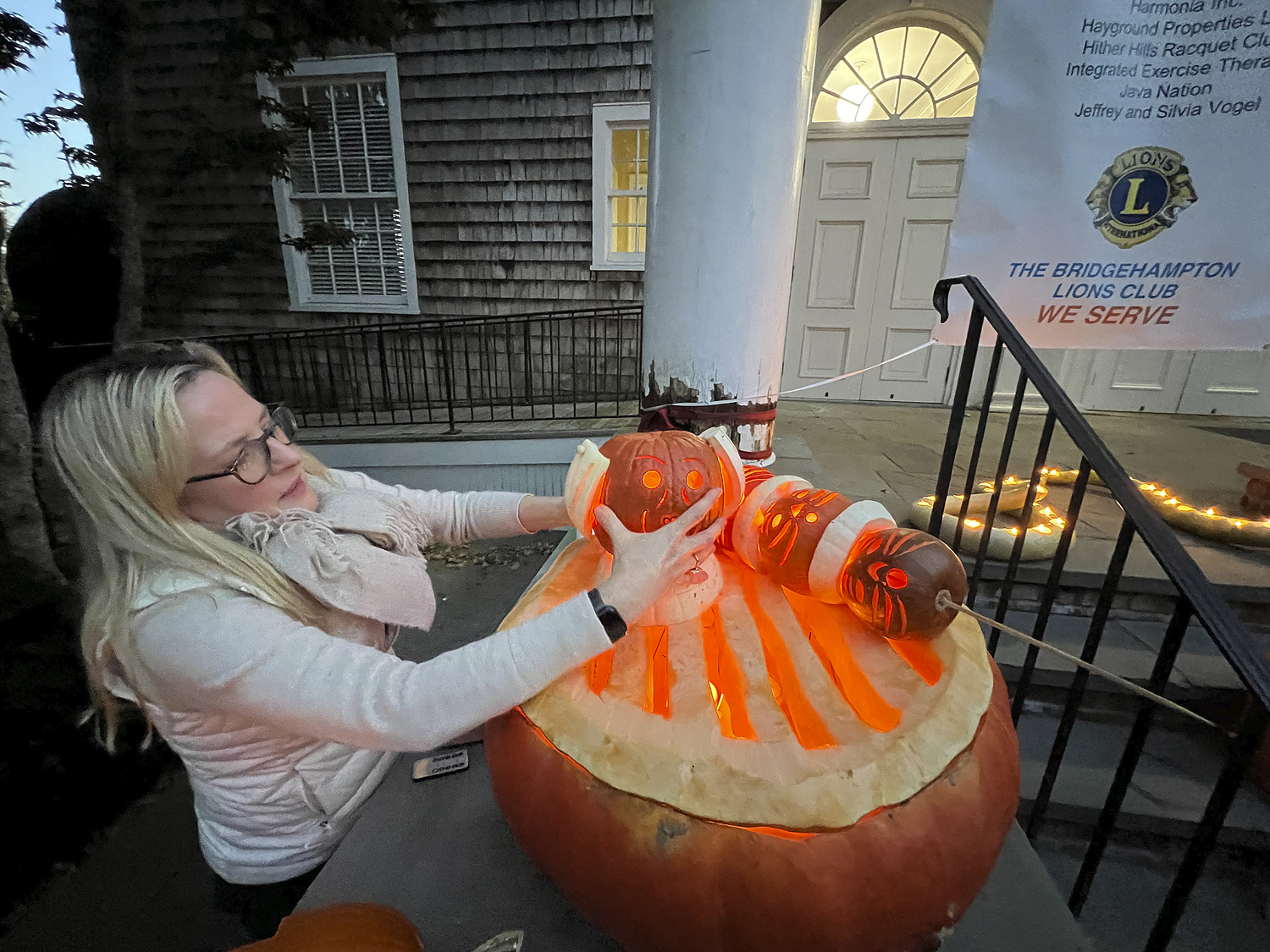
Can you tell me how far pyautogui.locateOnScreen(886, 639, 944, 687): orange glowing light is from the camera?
73 centimetres

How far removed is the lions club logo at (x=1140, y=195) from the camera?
165 centimetres

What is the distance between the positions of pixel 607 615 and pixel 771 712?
0.25 m

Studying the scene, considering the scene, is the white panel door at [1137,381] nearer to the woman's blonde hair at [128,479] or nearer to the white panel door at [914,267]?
the white panel door at [914,267]

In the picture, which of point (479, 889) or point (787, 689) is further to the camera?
point (479, 889)

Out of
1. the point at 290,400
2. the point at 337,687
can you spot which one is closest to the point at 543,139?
the point at 290,400

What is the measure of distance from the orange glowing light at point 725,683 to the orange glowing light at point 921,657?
0.81 feet

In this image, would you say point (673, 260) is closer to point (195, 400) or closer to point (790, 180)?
point (790, 180)

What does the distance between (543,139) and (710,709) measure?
515 cm

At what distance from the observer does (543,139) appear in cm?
457

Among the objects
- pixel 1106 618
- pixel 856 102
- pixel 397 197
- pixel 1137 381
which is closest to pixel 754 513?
pixel 1106 618

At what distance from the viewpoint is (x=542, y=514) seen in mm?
1257

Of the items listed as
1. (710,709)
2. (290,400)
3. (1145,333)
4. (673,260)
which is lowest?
(290,400)

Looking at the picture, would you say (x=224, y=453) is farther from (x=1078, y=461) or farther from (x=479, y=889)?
(x=1078, y=461)

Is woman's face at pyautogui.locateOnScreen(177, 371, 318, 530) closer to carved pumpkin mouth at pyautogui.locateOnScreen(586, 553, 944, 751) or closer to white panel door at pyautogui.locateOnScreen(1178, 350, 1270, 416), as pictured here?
carved pumpkin mouth at pyautogui.locateOnScreen(586, 553, 944, 751)
